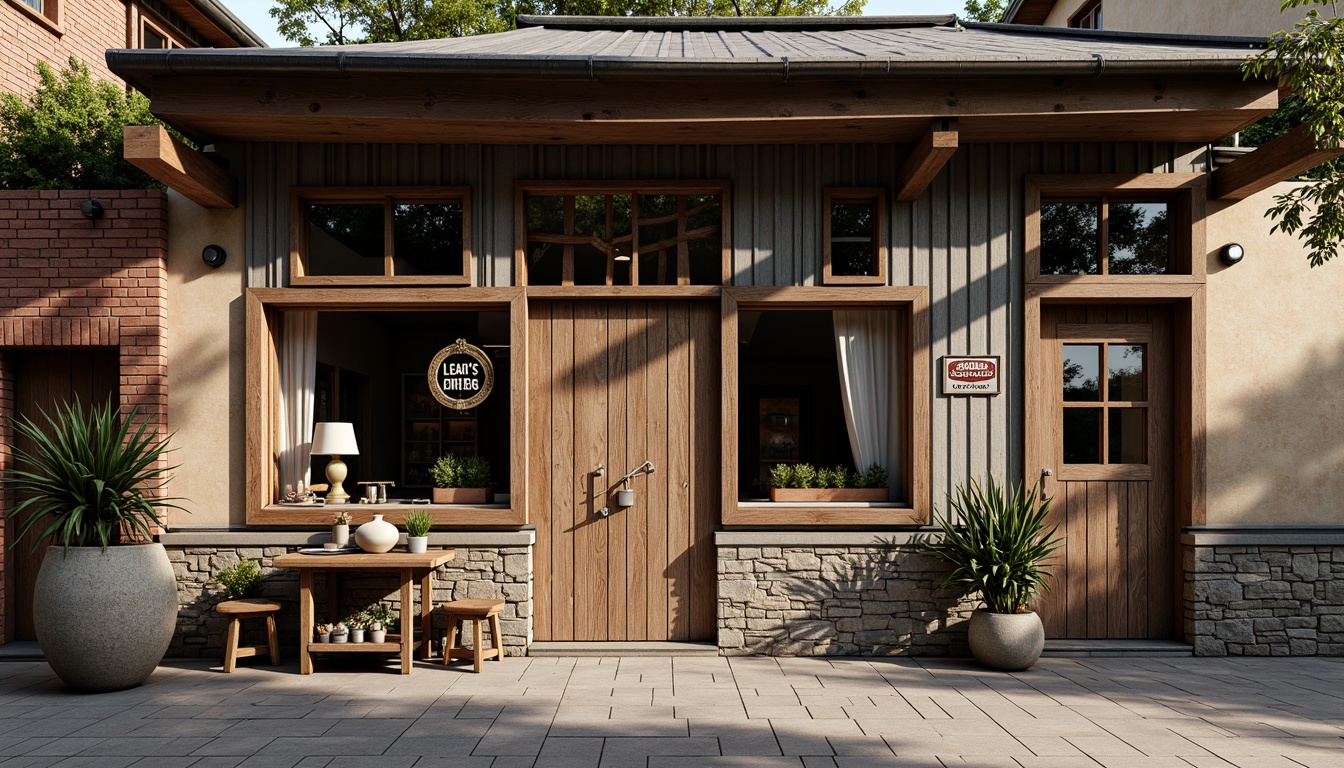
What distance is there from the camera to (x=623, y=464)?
6500mm

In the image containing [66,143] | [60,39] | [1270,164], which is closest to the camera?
[1270,164]

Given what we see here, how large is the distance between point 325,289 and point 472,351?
107 cm

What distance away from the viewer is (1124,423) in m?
6.60

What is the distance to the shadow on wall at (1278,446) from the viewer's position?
21.1 ft

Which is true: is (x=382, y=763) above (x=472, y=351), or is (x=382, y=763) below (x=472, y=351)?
below

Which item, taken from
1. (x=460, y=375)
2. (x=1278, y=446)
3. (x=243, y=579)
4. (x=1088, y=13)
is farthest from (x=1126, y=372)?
(x=1088, y=13)

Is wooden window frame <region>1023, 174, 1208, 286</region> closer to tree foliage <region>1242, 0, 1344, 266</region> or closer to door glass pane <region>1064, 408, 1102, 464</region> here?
door glass pane <region>1064, 408, 1102, 464</region>

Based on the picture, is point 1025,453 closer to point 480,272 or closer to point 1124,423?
point 1124,423

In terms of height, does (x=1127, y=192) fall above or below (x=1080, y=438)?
above

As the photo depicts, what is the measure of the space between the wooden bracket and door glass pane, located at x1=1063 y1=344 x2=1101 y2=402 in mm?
1606

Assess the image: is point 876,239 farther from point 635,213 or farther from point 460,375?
point 460,375

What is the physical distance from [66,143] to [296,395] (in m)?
3.13

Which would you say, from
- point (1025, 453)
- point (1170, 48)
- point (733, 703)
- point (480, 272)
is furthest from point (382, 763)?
point (1170, 48)

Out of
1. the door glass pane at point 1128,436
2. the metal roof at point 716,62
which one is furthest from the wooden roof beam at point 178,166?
the door glass pane at point 1128,436
